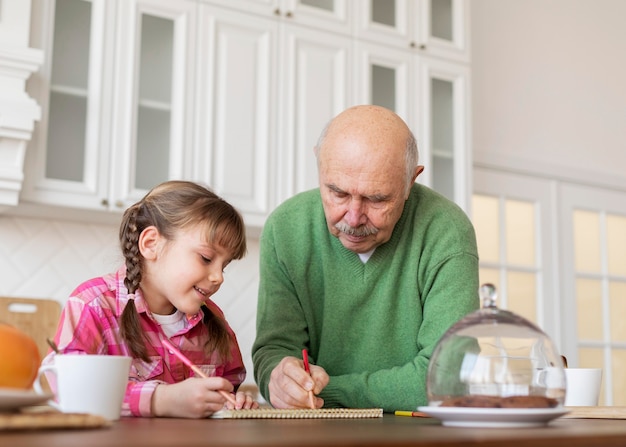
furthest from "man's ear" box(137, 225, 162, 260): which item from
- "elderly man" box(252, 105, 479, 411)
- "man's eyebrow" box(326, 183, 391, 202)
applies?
"man's eyebrow" box(326, 183, 391, 202)

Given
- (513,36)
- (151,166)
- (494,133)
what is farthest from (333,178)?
(513,36)

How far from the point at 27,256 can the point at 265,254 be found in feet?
4.84

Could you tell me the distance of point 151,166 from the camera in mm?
2982

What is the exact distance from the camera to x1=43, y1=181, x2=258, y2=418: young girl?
1530 millimetres

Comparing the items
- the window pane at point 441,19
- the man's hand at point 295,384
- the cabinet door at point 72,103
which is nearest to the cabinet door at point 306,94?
the window pane at point 441,19

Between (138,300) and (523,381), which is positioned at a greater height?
(138,300)

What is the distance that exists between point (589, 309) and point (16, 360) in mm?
4065

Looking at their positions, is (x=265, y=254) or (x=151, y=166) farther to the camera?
(x=151, y=166)

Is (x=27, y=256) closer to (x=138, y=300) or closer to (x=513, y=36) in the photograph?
(x=138, y=300)

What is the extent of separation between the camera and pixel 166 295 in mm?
1709

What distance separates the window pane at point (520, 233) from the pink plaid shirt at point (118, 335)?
2.81m

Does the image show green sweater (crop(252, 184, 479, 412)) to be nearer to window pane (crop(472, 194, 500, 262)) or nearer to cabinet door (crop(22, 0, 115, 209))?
cabinet door (crop(22, 0, 115, 209))

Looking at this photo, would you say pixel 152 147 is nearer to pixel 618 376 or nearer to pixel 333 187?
pixel 333 187

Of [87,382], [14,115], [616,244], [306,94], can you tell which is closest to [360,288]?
[87,382]
